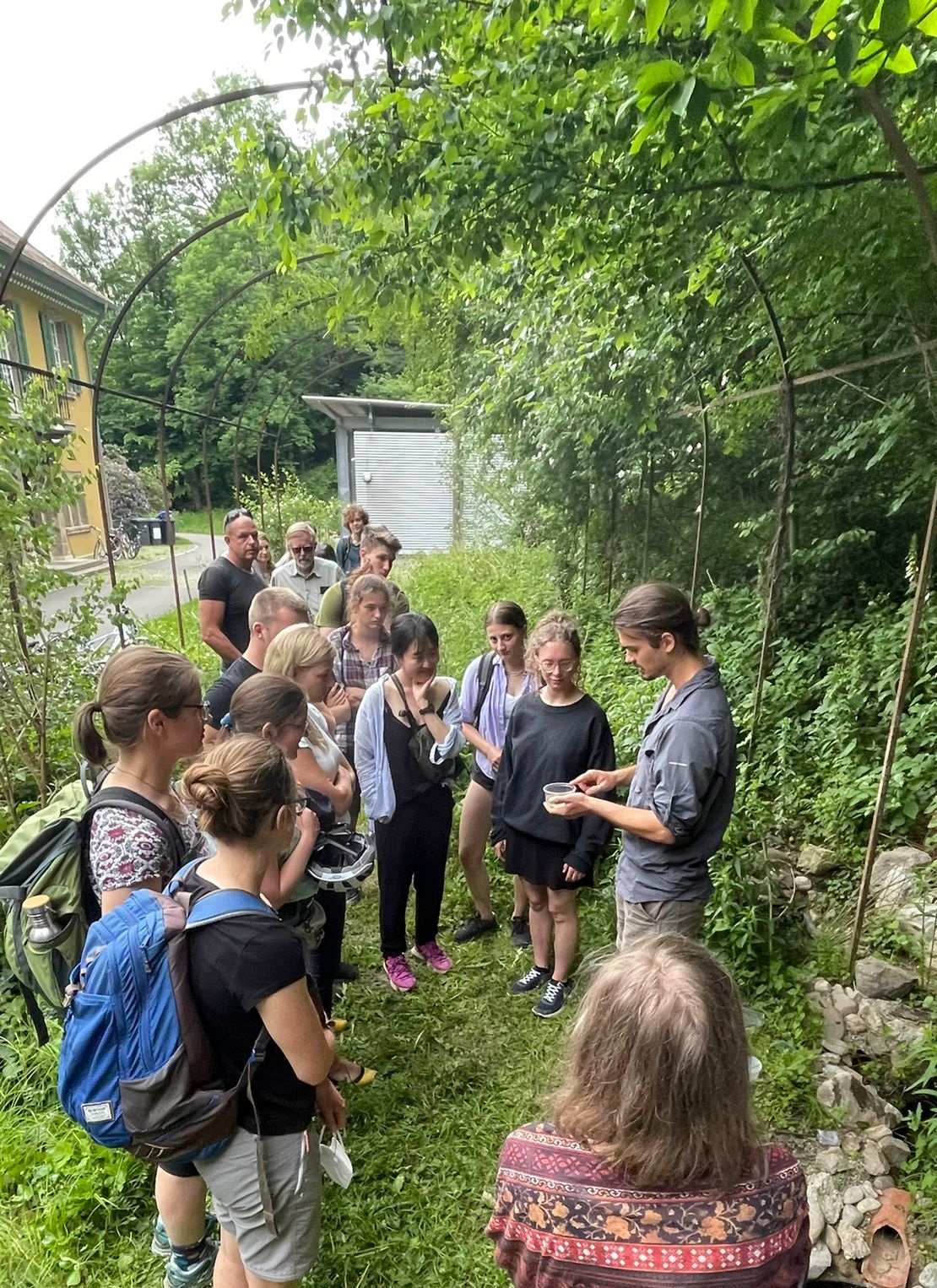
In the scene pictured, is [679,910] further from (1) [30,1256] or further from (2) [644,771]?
(1) [30,1256]

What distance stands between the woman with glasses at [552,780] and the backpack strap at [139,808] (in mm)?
1536

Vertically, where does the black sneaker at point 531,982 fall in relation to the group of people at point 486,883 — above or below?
below

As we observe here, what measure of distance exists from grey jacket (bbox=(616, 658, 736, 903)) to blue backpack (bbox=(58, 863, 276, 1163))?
51.9 inches

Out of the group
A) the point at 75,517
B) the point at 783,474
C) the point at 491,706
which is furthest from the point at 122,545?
the point at 783,474

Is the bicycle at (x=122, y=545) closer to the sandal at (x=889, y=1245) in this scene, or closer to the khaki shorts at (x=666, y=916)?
the khaki shorts at (x=666, y=916)

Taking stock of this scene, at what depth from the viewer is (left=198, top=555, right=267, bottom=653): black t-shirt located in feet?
15.5

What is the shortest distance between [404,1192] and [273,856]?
165cm

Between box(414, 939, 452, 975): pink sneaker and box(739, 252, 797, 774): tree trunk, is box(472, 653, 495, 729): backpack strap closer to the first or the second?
box(414, 939, 452, 975): pink sneaker

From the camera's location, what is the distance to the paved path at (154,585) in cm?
1314

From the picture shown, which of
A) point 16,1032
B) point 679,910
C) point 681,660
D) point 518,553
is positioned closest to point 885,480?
point 681,660

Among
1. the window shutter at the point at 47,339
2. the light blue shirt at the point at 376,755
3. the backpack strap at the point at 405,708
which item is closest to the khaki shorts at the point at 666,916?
the light blue shirt at the point at 376,755

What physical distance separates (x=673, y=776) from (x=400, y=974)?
6.35 ft

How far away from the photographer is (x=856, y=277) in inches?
137

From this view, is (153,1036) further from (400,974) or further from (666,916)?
(400,974)
